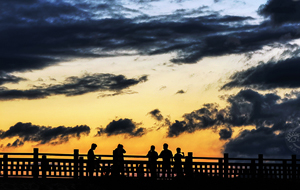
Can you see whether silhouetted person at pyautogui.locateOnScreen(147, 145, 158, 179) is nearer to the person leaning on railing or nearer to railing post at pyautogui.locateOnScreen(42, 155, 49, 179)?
the person leaning on railing

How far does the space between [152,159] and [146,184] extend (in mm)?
1465

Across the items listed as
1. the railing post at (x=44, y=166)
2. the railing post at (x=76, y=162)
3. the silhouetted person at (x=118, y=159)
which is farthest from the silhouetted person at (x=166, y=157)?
the railing post at (x=44, y=166)

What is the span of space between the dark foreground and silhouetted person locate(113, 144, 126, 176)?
623 millimetres

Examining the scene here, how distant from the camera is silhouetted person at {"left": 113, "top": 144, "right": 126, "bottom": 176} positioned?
2931 centimetres

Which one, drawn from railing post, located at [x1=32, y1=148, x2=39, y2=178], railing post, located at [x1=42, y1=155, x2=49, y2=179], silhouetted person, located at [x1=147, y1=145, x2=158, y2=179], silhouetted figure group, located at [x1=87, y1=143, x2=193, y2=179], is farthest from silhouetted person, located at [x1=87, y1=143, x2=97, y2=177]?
silhouetted person, located at [x1=147, y1=145, x2=158, y2=179]

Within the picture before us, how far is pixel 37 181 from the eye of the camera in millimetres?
28297

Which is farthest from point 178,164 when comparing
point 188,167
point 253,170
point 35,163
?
point 35,163

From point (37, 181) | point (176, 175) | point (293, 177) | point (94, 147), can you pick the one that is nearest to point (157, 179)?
point (176, 175)

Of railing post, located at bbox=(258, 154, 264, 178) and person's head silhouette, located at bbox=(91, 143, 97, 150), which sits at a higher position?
person's head silhouette, located at bbox=(91, 143, 97, 150)

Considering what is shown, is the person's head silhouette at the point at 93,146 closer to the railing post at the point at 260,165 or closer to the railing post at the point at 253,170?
the railing post at the point at 253,170

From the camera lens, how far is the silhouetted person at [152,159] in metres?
29.4

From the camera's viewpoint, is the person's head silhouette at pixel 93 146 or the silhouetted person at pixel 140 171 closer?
the person's head silhouette at pixel 93 146

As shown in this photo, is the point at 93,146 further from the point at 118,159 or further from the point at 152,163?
the point at 152,163

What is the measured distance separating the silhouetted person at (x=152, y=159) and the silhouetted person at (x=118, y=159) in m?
1.55
